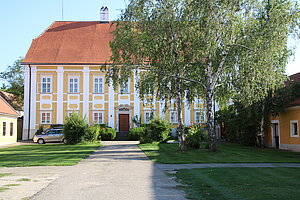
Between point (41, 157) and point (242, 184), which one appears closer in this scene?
point (242, 184)

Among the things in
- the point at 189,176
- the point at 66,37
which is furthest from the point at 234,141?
the point at 66,37

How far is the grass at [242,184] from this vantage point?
7781 mm

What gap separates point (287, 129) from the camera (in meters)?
24.0

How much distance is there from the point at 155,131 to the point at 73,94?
14544 mm

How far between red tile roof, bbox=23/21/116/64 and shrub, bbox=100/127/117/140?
832cm

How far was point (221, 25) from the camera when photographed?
18031mm

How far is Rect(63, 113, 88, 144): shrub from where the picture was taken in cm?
2952

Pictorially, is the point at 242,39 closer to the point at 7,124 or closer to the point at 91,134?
the point at 91,134

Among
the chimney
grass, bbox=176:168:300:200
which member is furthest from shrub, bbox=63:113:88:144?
the chimney

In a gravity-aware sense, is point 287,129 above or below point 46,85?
below

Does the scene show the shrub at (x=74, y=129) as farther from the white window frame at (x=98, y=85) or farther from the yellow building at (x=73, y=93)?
the white window frame at (x=98, y=85)

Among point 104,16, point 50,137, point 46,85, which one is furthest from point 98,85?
point 104,16

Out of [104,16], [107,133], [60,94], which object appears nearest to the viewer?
[107,133]

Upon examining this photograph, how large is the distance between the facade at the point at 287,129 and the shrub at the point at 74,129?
15636 millimetres
